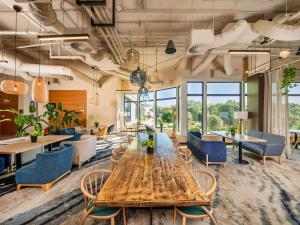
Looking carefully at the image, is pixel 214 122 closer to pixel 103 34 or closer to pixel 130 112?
pixel 130 112

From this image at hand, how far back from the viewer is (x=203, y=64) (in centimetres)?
760

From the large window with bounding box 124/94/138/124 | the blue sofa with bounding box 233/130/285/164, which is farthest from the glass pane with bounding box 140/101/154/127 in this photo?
the blue sofa with bounding box 233/130/285/164

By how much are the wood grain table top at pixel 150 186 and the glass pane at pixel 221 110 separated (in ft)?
21.6

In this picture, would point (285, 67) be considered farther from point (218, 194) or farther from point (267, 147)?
point (218, 194)

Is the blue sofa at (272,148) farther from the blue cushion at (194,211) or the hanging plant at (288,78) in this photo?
the blue cushion at (194,211)

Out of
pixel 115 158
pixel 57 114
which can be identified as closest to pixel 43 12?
pixel 115 158

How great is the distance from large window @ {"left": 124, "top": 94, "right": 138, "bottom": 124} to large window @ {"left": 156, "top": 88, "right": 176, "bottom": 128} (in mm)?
2416

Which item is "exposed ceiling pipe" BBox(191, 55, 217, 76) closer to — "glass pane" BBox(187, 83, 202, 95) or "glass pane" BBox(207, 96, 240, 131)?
"glass pane" BBox(187, 83, 202, 95)

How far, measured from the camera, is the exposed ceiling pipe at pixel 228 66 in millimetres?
7680

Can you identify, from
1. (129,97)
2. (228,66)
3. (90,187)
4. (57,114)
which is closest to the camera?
(90,187)

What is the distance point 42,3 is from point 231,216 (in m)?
4.70

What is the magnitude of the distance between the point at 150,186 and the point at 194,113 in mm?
7251

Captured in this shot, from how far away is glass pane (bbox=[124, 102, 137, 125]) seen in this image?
12.6m

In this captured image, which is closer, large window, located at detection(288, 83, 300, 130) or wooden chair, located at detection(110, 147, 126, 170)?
wooden chair, located at detection(110, 147, 126, 170)
